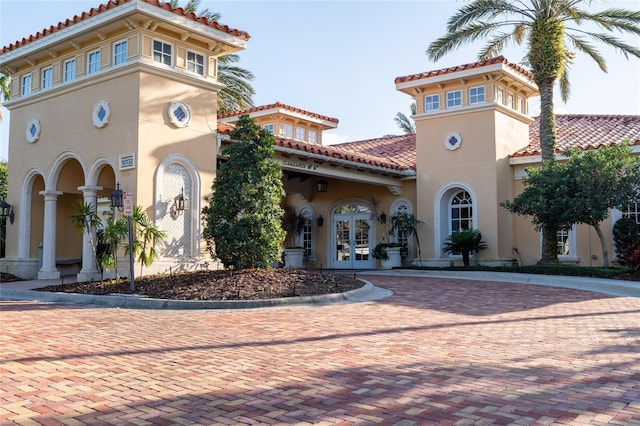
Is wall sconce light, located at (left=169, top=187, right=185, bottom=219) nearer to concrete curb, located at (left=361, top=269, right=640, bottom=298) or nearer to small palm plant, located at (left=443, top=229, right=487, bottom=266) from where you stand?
concrete curb, located at (left=361, top=269, right=640, bottom=298)

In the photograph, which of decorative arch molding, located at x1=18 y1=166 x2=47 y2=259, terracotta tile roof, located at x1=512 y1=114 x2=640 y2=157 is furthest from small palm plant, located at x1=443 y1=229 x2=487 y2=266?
decorative arch molding, located at x1=18 y1=166 x2=47 y2=259

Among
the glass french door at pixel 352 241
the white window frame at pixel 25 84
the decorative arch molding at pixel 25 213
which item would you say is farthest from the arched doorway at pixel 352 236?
the white window frame at pixel 25 84

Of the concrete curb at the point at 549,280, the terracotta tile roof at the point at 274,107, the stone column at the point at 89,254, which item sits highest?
the terracotta tile roof at the point at 274,107

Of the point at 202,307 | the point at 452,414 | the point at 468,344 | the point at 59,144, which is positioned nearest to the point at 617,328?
the point at 468,344

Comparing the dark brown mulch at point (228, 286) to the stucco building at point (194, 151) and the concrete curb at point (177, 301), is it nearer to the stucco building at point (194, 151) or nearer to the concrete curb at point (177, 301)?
the concrete curb at point (177, 301)

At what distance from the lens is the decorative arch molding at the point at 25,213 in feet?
54.4

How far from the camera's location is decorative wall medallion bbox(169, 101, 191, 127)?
48.3 feet

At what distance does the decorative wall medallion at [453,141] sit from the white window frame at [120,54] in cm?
1103

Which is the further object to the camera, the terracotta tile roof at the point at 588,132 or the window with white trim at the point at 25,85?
the terracotta tile roof at the point at 588,132

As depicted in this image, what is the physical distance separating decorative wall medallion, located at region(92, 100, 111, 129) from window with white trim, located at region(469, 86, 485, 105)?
462 inches

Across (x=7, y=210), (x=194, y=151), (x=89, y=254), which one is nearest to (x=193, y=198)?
(x=194, y=151)

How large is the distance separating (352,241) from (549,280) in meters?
9.44

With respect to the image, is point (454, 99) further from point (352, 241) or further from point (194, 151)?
point (194, 151)

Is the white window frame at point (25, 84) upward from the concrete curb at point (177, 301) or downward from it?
upward
